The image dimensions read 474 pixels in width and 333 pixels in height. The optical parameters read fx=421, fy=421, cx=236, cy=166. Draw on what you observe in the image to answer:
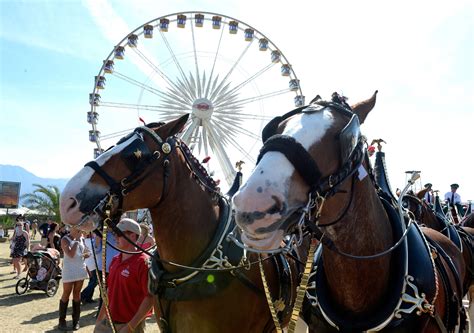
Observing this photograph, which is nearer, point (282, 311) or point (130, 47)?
point (282, 311)

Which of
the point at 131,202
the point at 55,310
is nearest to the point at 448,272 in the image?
the point at 131,202

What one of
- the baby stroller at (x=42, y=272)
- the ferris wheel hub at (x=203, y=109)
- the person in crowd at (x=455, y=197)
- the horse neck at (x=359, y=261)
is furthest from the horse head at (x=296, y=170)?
the ferris wheel hub at (x=203, y=109)

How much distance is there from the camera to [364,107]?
2.38 meters

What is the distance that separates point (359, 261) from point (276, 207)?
79cm

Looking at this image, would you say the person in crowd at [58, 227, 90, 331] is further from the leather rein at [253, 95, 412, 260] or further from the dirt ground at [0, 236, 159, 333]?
the leather rein at [253, 95, 412, 260]

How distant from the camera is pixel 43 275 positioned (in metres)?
12.0

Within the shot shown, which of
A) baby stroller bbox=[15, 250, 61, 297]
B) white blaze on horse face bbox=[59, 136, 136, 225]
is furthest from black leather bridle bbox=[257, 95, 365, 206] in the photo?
baby stroller bbox=[15, 250, 61, 297]

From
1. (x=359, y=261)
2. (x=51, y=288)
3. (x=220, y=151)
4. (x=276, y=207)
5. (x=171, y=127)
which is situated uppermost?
(x=220, y=151)

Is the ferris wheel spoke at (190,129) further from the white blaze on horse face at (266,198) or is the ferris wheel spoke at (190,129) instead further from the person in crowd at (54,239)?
the white blaze on horse face at (266,198)

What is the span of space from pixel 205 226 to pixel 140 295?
63.9 inches

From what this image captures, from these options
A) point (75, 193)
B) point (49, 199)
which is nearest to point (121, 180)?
point (75, 193)

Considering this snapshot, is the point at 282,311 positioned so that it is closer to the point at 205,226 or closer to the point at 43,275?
the point at 205,226

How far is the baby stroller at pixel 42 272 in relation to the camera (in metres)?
11.9

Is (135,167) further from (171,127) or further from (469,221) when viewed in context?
(469,221)
